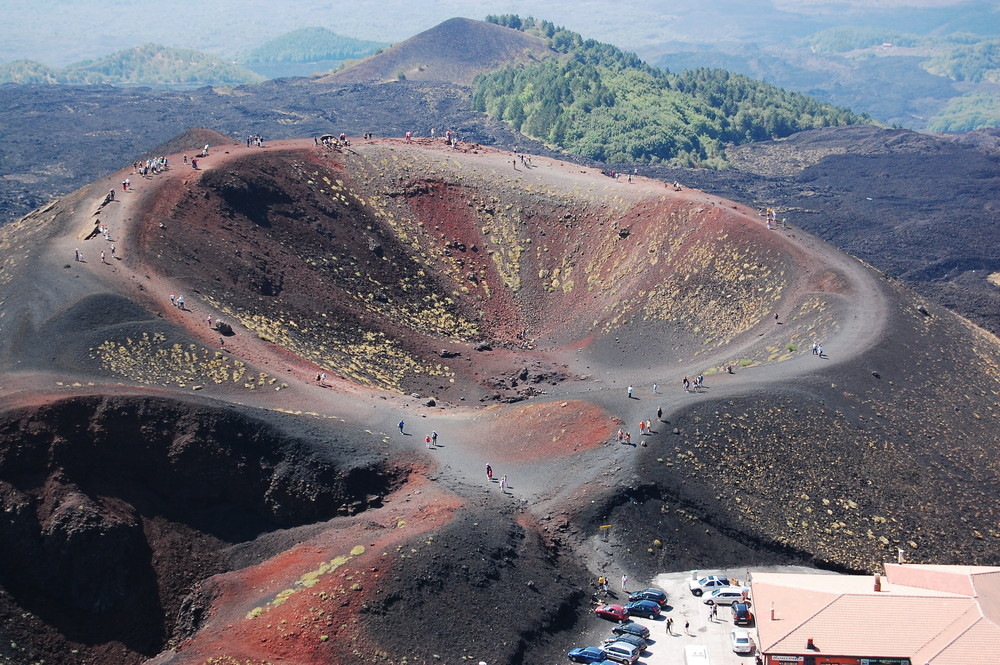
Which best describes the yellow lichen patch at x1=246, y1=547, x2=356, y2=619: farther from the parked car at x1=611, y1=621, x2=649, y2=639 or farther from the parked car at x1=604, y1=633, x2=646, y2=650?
the parked car at x1=611, y1=621, x2=649, y2=639

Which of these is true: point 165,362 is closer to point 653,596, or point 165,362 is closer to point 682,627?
point 653,596

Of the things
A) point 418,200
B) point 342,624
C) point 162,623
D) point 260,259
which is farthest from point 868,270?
point 162,623

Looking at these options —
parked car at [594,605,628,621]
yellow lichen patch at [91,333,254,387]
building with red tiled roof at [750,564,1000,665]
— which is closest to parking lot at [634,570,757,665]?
parked car at [594,605,628,621]

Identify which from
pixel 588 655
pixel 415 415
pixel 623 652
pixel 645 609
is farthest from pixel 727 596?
pixel 415 415

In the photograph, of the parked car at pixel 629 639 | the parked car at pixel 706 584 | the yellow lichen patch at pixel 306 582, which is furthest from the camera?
the parked car at pixel 706 584

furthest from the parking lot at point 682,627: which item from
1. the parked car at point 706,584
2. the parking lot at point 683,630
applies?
the parked car at point 706,584

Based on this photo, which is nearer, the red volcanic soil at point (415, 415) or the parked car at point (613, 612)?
the red volcanic soil at point (415, 415)

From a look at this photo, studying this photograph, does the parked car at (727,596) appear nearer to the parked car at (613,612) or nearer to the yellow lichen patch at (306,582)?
the parked car at (613,612)
